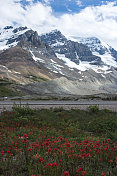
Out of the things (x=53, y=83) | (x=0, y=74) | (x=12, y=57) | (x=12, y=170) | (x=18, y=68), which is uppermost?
(x=12, y=57)

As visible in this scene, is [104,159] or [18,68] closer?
[104,159]

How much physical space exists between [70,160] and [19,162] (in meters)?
Answer: 1.37

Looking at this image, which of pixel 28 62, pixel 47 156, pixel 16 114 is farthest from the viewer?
pixel 28 62

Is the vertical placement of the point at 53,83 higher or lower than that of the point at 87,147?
higher

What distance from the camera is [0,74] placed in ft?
402

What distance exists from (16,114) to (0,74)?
376 feet

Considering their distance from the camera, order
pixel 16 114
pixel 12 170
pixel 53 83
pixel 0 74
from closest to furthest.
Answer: pixel 12 170 → pixel 16 114 → pixel 53 83 → pixel 0 74

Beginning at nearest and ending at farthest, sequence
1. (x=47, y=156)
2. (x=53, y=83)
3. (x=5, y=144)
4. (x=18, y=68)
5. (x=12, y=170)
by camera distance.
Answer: (x=12, y=170) → (x=47, y=156) → (x=5, y=144) → (x=53, y=83) → (x=18, y=68)

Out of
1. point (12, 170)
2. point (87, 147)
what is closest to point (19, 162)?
point (12, 170)

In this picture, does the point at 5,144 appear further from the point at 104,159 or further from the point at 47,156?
the point at 104,159

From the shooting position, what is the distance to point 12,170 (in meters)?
4.71

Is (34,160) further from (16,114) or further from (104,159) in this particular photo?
(16,114)

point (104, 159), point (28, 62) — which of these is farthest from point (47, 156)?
point (28, 62)

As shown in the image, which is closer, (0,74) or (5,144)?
(5,144)
